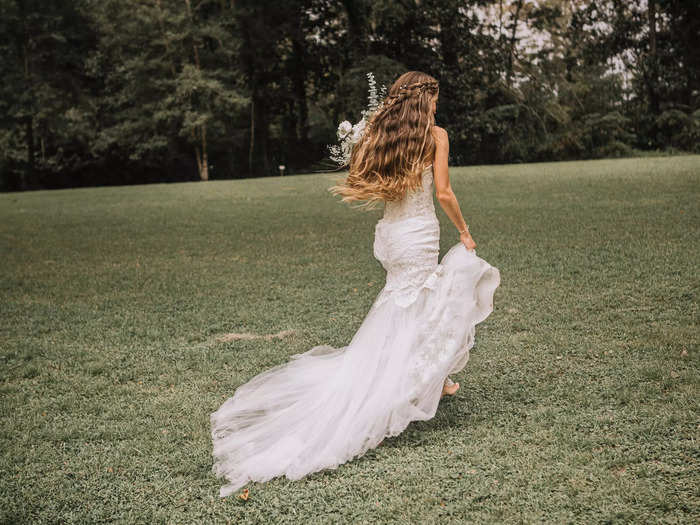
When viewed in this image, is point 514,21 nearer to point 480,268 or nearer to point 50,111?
point 50,111

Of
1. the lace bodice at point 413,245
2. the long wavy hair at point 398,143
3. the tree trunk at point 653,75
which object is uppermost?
the tree trunk at point 653,75

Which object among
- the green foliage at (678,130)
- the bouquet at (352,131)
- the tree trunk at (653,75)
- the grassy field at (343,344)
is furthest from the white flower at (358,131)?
the tree trunk at (653,75)

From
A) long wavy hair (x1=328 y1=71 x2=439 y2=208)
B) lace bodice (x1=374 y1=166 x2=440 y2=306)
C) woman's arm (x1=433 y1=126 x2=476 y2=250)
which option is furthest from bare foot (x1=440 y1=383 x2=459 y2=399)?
long wavy hair (x1=328 y1=71 x2=439 y2=208)

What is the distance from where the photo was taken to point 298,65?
131ft

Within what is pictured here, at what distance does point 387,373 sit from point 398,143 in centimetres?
141

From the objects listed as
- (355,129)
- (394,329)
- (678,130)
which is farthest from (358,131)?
(678,130)

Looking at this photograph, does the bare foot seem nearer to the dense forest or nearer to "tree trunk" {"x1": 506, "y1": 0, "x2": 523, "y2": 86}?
the dense forest

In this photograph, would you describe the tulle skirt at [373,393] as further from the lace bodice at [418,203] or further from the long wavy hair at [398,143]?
the long wavy hair at [398,143]

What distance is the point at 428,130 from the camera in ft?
12.4

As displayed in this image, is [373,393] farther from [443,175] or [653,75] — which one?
[653,75]

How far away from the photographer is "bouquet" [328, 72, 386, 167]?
4137 millimetres

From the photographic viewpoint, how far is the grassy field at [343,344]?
3209 mm

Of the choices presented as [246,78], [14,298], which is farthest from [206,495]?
[246,78]

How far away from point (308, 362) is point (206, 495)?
55.3 inches
